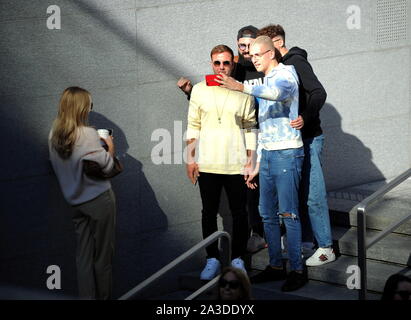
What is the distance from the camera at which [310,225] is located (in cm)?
802

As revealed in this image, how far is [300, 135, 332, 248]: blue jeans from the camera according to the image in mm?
7700

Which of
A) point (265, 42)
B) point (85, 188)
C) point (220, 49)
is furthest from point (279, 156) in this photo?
point (85, 188)

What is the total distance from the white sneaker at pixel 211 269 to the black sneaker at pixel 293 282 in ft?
1.97

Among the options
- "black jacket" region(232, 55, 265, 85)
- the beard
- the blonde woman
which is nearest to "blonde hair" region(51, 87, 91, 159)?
the blonde woman

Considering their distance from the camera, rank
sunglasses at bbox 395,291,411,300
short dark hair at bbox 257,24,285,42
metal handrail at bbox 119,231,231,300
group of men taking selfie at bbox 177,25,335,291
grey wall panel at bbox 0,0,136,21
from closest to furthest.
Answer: sunglasses at bbox 395,291,411,300, metal handrail at bbox 119,231,231,300, grey wall panel at bbox 0,0,136,21, group of men taking selfie at bbox 177,25,335,291, short dark hair at bbox 257,24,285,42

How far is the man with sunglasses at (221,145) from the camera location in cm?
763

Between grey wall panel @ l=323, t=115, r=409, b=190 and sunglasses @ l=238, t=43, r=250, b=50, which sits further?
grey wall panel @ l=323, t=115, r=409, b=190

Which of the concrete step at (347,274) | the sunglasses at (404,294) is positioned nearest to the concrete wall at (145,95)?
the concrete step at (347,274)

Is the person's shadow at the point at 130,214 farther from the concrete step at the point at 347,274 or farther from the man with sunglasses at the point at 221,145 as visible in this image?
the concrete step at the point at 347,274

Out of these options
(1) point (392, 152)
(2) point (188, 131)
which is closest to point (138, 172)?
(2) point (188, 131)

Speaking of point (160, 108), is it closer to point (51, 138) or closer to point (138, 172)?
point (138, 172)

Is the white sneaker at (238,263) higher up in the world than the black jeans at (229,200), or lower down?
lower down

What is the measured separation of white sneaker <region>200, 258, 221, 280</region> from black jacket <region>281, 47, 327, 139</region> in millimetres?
1205

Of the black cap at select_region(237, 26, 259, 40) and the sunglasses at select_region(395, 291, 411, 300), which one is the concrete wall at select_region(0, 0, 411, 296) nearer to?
the black cap at select_region(237, 26, 259, 40)
